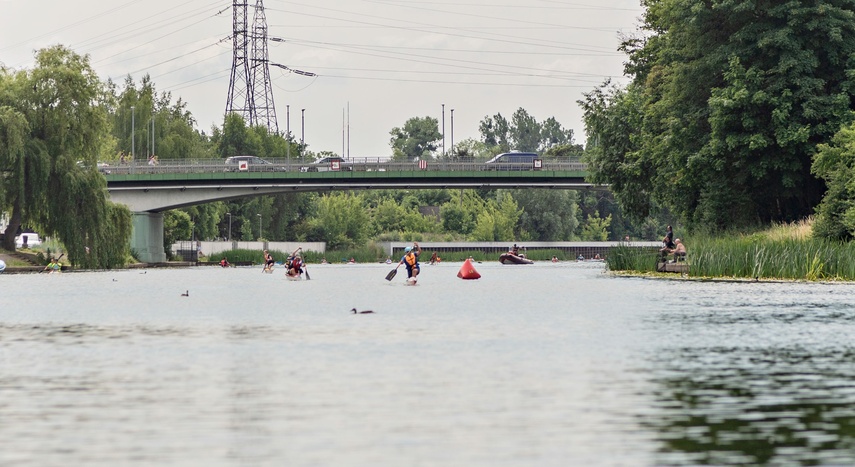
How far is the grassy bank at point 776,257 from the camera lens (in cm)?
5044

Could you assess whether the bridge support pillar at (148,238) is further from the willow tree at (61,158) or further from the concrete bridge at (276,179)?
the willow tree at (61,158)

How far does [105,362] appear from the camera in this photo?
21.7 metres

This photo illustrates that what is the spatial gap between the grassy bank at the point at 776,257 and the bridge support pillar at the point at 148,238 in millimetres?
66402

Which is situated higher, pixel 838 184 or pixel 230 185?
pixel 230 185

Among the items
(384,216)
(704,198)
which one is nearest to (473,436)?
(704,198)

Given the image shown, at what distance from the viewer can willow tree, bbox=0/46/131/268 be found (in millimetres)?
81375

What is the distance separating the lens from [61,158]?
82.2 metres

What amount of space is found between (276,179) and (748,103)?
63.1 meters

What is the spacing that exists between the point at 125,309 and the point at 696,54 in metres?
36.0

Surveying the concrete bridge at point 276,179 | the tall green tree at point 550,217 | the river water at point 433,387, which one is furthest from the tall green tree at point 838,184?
the tall green tree at point 550,217

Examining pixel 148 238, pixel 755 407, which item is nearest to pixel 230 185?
pixel 148 238

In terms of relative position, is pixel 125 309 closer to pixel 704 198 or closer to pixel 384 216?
pixel 704 198

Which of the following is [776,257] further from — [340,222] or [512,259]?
[340,222]

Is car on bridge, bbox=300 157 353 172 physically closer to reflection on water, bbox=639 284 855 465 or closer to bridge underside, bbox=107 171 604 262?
bridge underside, bbox=107 171 604 262
